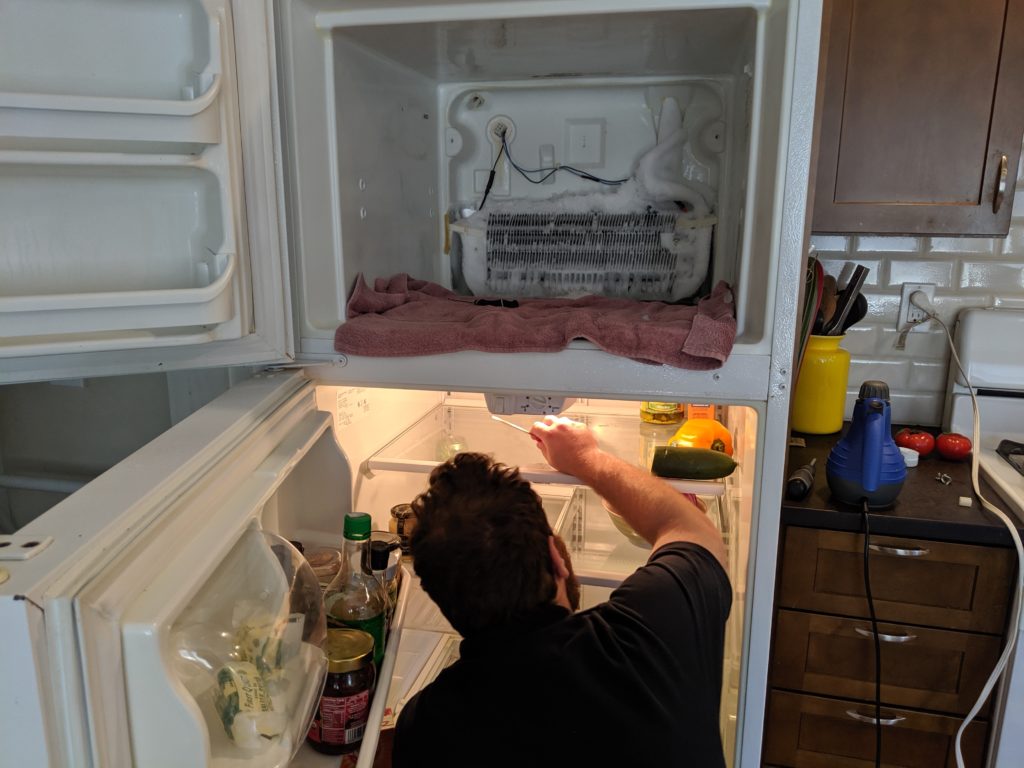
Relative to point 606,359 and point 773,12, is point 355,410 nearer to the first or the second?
point 606,359

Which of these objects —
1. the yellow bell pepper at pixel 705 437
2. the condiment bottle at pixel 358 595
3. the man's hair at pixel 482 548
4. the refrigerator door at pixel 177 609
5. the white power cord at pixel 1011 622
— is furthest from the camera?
the yellow bell pepper at pixel 705 437

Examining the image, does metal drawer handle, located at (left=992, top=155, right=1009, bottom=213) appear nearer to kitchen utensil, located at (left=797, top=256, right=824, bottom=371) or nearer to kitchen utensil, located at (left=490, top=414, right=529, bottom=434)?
kitchen utensil, located at (left=797, top=256, right=824, bottom=371)

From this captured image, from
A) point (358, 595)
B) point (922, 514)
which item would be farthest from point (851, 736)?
point (358, 595)

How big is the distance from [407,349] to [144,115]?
44cm

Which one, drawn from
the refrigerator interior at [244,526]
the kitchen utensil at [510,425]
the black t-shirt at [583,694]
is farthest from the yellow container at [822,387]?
the black t-shirt at [583,694]

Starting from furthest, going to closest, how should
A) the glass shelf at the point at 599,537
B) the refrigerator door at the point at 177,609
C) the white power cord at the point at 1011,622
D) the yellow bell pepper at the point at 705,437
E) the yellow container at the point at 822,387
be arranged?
the yellow container at the point at 822,387, the glass shelf at the point at 599,537, the yellow bell pepper at the point at 705,437, the white power cord at the point at 1011,622, the refrigerator door at the point at 177,609

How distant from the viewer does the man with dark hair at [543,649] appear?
88 cm

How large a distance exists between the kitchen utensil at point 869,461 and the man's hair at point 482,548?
678 mm

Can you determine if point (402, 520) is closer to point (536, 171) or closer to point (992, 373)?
point (536, 171)

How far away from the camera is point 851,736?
1497 mm

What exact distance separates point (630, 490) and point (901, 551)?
562mm

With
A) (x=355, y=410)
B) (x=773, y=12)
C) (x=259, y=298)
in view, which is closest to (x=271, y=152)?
(x=259, y=298)

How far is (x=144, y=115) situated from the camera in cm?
86

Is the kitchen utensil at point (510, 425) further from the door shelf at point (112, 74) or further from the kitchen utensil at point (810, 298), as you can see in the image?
the door shelf at point (112, 74)
